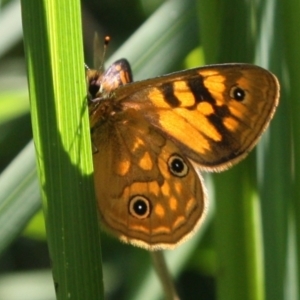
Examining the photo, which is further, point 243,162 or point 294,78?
point 243,162

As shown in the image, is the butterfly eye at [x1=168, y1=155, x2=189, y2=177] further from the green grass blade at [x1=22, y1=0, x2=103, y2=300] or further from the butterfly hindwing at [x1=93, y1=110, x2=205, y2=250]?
the green grass blade at [x1=22, y1=0, x2=103, y2=300]

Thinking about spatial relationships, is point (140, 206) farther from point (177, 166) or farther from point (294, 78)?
point (294, 78)

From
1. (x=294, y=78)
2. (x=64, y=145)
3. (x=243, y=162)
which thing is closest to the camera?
(x=64, y=145)

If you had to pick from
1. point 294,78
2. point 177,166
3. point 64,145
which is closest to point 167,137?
A: point 177,166

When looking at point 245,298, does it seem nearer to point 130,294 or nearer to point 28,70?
point 130,294

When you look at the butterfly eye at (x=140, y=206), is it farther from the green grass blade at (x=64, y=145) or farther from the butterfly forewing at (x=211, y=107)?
the green grass blade at (x=64, y=145)

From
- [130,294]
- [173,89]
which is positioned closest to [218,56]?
[173,89]
